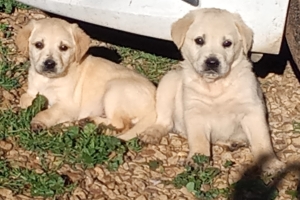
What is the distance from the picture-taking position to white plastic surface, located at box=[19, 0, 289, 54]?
242 inches

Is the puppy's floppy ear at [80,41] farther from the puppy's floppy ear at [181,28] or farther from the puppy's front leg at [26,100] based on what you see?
the puppy's floppy ear at [181,28]

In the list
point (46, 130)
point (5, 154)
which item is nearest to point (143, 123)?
point (46, 130)

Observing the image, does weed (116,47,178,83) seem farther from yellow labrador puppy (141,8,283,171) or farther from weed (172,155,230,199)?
weed (172,155,230,199)

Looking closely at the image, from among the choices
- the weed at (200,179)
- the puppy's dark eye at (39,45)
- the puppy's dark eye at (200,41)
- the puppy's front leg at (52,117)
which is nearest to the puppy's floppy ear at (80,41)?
the puppy's dark eye at (39,45)

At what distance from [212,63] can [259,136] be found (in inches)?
26.3

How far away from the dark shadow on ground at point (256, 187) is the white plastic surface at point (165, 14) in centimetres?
110

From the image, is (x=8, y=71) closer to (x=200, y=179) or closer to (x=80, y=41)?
(x=80, y=41)

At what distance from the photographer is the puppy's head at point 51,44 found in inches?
249

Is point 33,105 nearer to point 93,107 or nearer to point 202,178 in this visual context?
point 93,107

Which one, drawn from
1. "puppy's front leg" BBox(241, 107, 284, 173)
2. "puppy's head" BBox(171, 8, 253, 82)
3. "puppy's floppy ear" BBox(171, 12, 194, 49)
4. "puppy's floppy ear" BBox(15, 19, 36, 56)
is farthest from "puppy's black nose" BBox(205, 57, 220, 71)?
"puppy's floppy ear" BBox(15, 19, 36, 56)

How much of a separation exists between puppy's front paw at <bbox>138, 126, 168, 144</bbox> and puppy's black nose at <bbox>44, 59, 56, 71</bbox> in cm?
90

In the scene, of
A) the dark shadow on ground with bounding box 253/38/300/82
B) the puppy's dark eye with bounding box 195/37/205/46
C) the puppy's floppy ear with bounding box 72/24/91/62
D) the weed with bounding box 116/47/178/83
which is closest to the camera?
the puppy's dark eye with bounding box 195/37/205/46

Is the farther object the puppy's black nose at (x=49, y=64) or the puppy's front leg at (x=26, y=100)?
the puppy's front leg at (x=26, y=100)

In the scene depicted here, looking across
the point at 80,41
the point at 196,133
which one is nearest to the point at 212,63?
the point at 196,133
